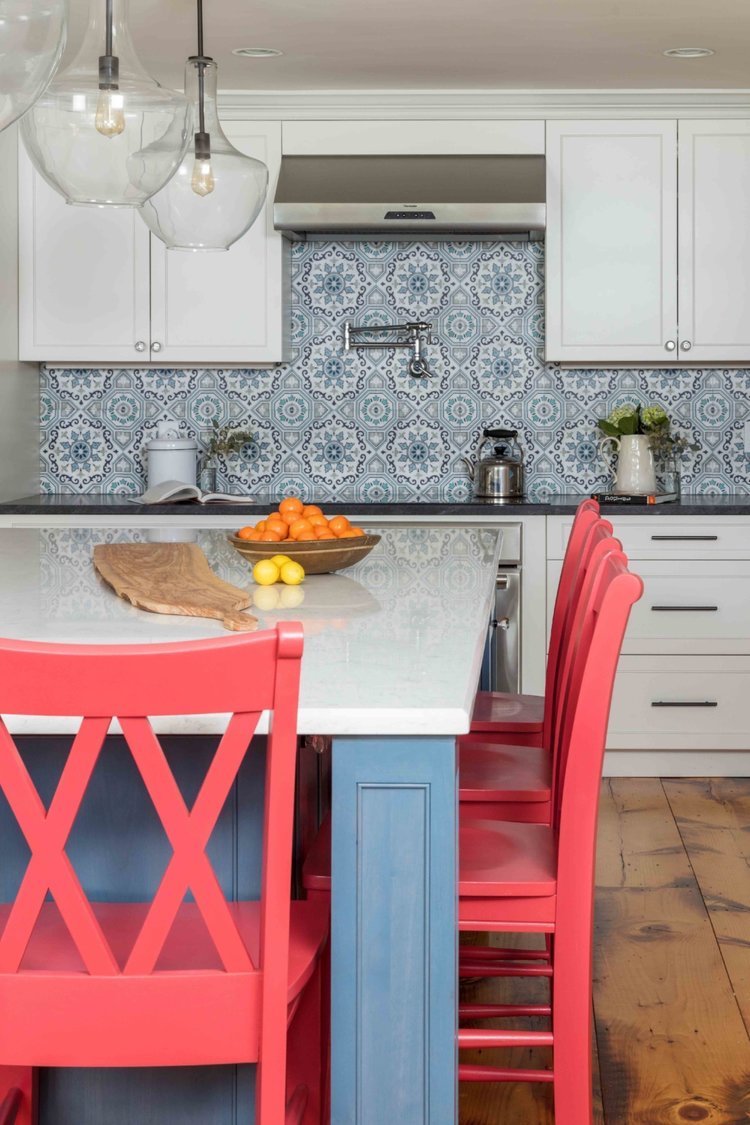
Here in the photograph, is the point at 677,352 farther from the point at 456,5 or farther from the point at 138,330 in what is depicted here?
the point at 138,330

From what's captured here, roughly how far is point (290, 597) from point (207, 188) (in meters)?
0.81

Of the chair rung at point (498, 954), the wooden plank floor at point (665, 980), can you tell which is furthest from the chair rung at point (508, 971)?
the wooden plank floor at point (665, 980)

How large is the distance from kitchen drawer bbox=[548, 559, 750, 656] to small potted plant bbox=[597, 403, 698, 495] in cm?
39

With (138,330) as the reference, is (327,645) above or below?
below

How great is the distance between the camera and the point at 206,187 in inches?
99.0

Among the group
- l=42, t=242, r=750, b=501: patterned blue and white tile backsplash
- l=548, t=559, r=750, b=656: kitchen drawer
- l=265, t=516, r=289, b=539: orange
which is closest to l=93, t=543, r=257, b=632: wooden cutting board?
l=265, t=516, r=289, b=539: orange

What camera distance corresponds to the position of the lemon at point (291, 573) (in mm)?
2490

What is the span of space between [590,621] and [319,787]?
599 mm

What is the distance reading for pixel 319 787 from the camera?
223cm

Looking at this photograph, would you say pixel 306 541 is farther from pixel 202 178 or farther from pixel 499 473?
pixel 499 473

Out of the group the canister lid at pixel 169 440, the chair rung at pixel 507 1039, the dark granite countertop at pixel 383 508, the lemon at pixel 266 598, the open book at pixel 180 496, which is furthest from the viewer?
the canister lid at pixel 169 440

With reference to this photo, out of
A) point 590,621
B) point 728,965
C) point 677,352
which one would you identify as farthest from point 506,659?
point 590,621

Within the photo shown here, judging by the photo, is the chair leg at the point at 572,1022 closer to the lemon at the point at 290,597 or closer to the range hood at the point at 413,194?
the lemon at the point at 290,597

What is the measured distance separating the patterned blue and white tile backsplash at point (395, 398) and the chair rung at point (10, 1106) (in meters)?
3.44
